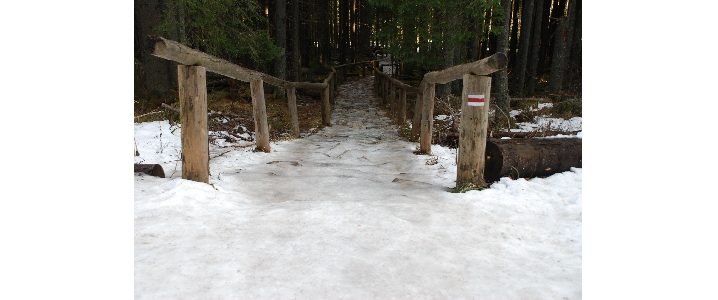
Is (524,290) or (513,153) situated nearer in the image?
(524,290)

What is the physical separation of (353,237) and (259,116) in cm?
428

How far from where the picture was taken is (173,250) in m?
2.38

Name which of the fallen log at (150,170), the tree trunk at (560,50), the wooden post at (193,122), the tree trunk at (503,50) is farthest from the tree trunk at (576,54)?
the fallen log at (150,170)

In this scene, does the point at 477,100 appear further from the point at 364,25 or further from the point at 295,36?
the point at 364,25

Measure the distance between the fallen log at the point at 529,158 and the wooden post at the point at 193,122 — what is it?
310 cm

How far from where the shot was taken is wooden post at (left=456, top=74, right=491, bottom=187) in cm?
411

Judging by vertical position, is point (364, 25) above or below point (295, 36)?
above

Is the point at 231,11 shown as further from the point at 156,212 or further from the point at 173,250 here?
the point at 173,250

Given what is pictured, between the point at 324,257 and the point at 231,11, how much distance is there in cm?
865

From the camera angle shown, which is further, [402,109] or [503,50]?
[402,109]

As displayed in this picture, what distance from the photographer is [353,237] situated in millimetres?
2709

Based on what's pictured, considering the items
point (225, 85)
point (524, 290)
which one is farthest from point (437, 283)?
point (225, 85)

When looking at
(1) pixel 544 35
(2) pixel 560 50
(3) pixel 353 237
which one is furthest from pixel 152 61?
(1) pixel 544 35

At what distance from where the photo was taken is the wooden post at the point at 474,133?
411cm
